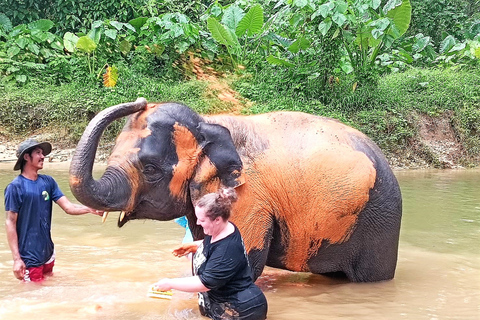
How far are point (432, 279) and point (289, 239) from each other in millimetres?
1567

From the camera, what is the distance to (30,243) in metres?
4.86

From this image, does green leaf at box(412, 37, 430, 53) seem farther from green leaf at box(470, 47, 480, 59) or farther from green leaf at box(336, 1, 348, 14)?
green leaf at box(336, 1, 348, 14)

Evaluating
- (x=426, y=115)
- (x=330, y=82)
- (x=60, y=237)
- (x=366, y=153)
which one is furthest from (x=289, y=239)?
(x=426, y=115)

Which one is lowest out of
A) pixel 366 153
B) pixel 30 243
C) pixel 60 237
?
pixel 60 237

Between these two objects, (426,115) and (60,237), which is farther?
(426,115)

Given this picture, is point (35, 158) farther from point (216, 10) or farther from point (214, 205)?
point (216, 10)

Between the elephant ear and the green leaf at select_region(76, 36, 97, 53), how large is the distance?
1051 centimetres

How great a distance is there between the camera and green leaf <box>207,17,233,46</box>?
14188 mm

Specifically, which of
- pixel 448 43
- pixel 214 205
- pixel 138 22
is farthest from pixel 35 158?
pixel 448 43

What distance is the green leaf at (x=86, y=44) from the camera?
14000mm

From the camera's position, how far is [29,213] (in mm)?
4844

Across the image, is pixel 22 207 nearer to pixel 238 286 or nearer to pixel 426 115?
pixel 238 286

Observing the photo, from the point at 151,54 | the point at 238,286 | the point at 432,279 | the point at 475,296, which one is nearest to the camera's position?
the point at 238,286

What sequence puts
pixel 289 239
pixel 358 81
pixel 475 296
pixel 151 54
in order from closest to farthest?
1. pixel 289 239
2. pixel 475 296
3. pixel 358 81
4. pixel 151 54
